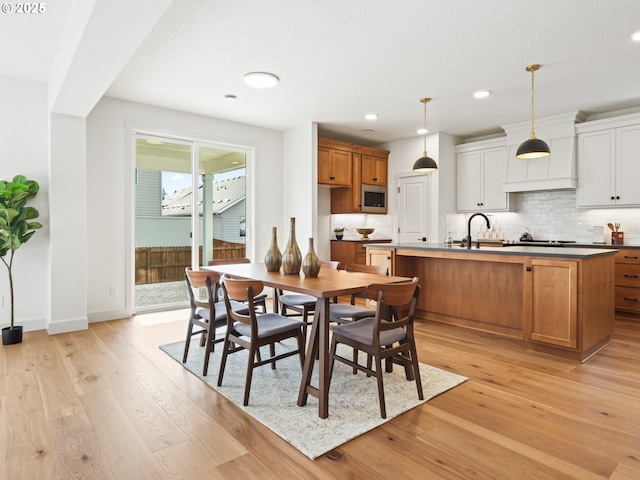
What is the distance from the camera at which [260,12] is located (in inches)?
109

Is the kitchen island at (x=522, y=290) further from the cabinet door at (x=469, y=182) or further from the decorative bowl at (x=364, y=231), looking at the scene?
the cabinet door at (x=469, y=182)

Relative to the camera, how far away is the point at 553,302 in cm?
330

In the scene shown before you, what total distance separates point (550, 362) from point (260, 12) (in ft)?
11.8

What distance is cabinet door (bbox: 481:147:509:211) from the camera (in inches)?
239

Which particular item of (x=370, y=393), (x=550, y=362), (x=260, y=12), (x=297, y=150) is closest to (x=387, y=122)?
(x=297, y=150)

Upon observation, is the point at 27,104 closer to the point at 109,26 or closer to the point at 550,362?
the point at 109,26

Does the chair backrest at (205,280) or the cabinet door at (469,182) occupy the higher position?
the cabinet door at (469,182)

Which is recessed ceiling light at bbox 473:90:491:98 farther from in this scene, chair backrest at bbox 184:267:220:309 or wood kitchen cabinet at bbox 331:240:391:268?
chair backrest at bbox 184:267:220:309

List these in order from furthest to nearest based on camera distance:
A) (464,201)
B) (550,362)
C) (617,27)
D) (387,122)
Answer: (464,201) → (387,122) → (550,362) → (617,27)

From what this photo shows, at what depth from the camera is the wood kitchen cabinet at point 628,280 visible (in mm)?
4723

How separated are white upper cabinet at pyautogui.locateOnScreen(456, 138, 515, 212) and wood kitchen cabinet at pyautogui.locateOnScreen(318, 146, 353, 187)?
1.96 meters

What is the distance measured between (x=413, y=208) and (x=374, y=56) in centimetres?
364

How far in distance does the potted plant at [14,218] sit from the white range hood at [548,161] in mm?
6180

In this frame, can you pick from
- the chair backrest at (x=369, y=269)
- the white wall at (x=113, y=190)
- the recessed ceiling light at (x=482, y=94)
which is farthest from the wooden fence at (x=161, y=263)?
the recessed ceiling light at (x=482, y=94)
